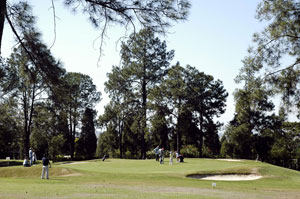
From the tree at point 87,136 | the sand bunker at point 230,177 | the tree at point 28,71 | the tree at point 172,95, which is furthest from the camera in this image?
the tree at point 87,136

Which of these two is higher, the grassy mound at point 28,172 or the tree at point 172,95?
the tree at point 172,95

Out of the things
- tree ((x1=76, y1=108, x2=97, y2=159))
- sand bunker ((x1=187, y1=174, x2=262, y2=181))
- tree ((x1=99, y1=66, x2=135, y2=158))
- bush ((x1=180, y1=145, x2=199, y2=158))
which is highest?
tree ((x1=99, y1=66, x2=135, y2=158))

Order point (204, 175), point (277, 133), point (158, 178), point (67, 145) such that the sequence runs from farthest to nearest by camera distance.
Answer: point (67, 145) < point (277, 133) < point (204, 175) < point (158, 178)

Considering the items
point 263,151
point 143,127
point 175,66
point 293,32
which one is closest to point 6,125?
point 143,127

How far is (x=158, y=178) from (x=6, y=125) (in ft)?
122

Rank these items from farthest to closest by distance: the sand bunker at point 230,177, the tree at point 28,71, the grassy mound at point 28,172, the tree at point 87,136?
the tree at point 87,136 → the grassy mound at point 28,172 → the sand bunker at point 230,177 → the tree at point 28,71

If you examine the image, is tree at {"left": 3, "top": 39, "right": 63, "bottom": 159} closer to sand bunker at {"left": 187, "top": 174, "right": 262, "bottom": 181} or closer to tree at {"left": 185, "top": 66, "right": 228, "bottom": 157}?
sand bunker at {"left": 187, "top": 174, "right": 262, "bottom": 181}

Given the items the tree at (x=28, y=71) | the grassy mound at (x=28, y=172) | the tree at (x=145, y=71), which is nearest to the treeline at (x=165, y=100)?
the tree at (x=145, y=71)

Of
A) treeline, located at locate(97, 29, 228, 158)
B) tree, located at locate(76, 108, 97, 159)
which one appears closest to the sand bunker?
treeline, located at locate(97, 29, 228, 158)

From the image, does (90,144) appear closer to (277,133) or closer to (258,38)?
(277,133)

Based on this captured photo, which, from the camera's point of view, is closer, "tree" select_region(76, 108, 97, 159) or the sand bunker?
the sand bunker

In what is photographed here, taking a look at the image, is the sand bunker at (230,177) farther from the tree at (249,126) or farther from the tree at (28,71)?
the tree at (249,126)

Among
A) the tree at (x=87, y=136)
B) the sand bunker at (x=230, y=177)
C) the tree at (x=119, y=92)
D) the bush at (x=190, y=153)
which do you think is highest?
the tree at (x=119, y=92)

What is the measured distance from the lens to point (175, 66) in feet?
170
